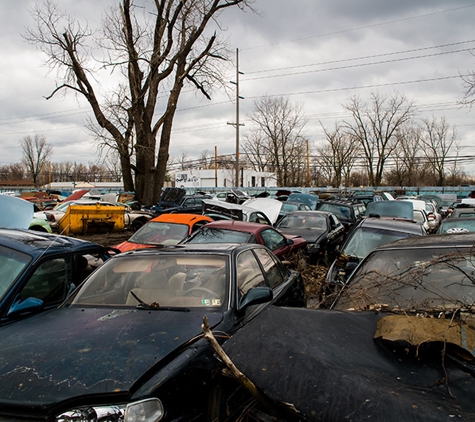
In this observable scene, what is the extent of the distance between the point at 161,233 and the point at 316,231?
442cm

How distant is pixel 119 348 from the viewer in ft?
8.66

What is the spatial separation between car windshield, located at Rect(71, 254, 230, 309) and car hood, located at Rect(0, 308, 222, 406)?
0.66ft

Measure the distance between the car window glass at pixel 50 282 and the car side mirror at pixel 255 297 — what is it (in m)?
2.07

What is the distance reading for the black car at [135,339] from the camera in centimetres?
220

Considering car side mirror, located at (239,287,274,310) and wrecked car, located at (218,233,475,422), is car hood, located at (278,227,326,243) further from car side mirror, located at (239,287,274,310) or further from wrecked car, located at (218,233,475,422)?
wrecked car, located at (218,233,475,422)

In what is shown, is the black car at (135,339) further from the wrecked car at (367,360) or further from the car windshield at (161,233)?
the car windshield at (161,233)

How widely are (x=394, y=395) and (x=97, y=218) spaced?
51.1 ft

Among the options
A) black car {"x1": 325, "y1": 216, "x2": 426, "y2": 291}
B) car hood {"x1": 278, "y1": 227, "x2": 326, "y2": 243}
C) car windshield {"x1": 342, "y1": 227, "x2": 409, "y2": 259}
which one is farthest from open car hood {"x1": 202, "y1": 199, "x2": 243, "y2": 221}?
car windshield {"x1": 342, "y1": 227, "x2": 409, "y2": 259}

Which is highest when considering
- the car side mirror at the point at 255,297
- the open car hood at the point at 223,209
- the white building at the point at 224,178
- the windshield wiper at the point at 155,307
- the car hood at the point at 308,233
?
the white building at the point at 224,178

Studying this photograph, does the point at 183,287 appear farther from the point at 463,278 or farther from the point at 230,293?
the point at 463,278

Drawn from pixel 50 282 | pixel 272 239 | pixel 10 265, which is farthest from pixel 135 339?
pixel 272 239

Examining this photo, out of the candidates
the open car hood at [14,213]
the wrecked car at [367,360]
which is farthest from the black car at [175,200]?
the wrecked car at [367,360]

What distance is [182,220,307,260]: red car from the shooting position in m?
7.55

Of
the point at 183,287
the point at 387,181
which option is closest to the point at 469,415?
the point at 183,287
